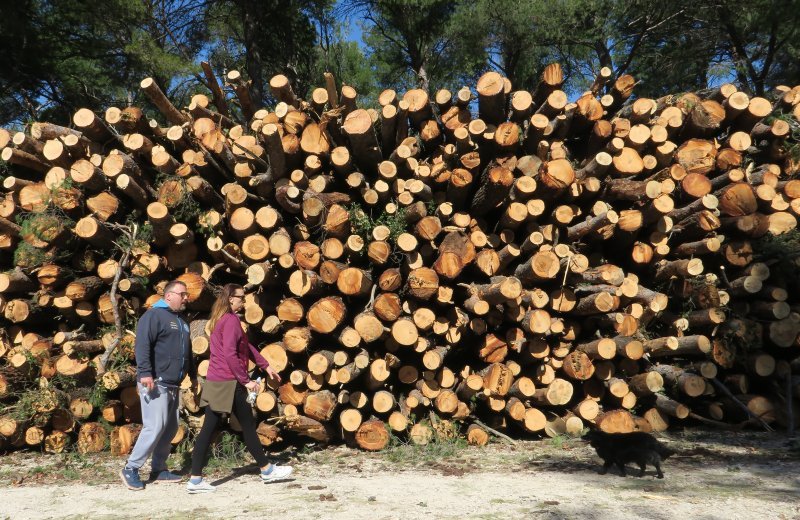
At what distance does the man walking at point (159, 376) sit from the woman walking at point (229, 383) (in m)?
0.32

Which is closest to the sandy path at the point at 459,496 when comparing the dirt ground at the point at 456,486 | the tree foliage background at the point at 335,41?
the dirt ground at the point at 456,486

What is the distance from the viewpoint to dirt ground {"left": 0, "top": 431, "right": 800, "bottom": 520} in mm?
3826

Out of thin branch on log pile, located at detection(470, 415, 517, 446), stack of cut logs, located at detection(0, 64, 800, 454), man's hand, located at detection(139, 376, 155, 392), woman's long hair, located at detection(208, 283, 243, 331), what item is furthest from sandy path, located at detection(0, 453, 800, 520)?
woman's long hair, located at detection(208, 283, 243, 331)

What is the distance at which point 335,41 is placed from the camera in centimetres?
1672

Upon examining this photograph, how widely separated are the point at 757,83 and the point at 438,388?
11679mm

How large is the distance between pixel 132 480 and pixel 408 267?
284 centimetres

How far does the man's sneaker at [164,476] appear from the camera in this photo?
15.9 feet

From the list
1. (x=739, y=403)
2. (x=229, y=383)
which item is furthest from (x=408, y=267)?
(x=739, y=403)

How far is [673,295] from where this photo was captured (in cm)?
636

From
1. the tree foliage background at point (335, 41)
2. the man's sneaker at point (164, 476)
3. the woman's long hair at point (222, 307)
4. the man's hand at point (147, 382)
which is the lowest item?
the man's sneaker at point (164, 476)

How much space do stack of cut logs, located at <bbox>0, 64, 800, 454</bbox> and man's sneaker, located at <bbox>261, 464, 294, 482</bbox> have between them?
74 centimetres

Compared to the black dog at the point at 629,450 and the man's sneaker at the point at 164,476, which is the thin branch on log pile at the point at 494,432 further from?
the man's sneaker at the point at 164,476

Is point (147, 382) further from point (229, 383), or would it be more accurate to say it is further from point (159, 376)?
point (229, 383)

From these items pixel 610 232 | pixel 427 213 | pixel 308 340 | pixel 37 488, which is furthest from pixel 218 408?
pixel 610 232
